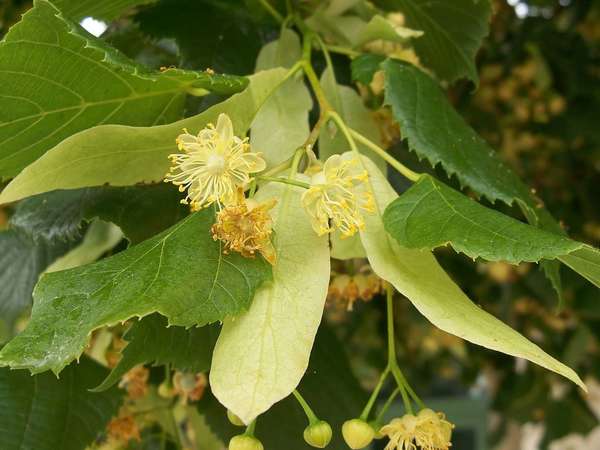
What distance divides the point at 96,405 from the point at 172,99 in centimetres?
34

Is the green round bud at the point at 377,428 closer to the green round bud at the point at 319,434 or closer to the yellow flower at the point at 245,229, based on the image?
the green round bud at the point at 319,434

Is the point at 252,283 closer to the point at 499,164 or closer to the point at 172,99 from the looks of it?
the point at 172,99

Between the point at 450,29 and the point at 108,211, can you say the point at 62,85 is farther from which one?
the point at 450,29

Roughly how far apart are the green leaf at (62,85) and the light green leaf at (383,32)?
0.21 m

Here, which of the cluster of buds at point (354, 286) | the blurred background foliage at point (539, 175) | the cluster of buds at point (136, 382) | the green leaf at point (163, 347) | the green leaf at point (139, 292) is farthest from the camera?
the blurred background foliage at point (539, 175)

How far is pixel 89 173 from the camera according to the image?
2.06 feet

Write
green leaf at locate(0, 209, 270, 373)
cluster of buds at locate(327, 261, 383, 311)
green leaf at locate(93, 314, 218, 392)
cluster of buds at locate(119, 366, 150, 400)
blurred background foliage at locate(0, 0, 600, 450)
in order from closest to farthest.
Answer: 1. green leaf at locate(0, 209, 270, 373)
2. green leaf at locate(93, 314, 218, 392)
3. cluster of buds at locate(327, 261, 383, 311)
4. cluster of buds at locate(119, 366, 150, 400)
5. blurred background foliage at locate(0, 0, 600, 450)

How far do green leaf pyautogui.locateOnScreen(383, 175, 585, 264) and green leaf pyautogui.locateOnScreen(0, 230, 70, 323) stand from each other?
567 mm

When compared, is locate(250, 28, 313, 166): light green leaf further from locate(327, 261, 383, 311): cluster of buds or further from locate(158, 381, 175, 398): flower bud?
locate(158, 381, 175, 398): flower bud

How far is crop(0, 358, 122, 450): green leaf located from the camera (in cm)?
75

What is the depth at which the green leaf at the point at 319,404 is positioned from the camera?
84cm

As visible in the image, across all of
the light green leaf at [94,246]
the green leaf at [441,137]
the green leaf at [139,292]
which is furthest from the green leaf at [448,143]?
the light green leaf at [94,246]

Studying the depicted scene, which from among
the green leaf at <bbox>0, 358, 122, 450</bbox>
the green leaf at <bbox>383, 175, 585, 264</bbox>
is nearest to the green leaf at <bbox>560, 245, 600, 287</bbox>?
the green leaf at <bbox>383, 175, 585, 264</bbox>

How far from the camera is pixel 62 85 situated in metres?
0.61
